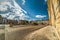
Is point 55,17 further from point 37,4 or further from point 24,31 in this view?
point 24,31

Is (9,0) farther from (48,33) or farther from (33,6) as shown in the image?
(48,33)

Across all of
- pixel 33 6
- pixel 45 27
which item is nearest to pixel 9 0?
pixel 33 6

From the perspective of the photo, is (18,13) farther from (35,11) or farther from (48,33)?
(48,33)

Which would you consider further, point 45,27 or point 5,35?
point 45,27

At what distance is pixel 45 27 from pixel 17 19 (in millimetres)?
369

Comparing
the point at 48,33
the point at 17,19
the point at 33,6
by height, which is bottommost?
the point at 48,33

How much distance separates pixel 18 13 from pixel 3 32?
0.30 meters

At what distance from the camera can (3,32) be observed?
2057 millimetres

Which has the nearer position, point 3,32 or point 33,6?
point 3,32

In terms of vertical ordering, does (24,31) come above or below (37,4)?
below

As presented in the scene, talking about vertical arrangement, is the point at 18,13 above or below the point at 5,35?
above

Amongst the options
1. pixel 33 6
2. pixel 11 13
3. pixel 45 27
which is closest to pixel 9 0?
pixel 11 13

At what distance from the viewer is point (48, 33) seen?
2.16m

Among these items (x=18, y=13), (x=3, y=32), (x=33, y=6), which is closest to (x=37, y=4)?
(x=33, y=6)
